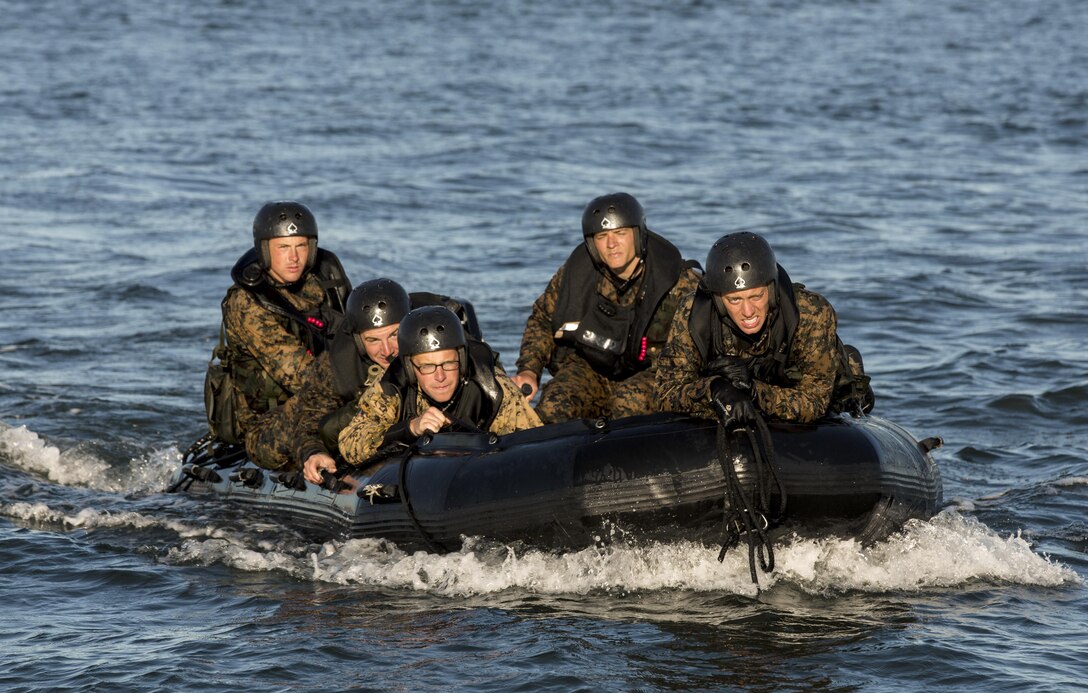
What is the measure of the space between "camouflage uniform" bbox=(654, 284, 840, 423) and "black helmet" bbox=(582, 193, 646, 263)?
125 cm

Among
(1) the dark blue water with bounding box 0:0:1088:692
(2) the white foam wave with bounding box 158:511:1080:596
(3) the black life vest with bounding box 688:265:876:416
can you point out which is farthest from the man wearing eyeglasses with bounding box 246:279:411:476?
(3) the black life vest with bounding box 688:265:876:416

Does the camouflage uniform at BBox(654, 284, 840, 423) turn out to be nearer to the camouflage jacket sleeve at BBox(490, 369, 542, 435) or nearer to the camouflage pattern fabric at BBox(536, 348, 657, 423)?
the camouflage jacket sleeve at BBox(490, 369, 542, 435)

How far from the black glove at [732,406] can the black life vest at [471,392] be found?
1.31 metres

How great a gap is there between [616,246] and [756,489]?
7.16 feet

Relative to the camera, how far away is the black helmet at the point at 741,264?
7414 millimetres

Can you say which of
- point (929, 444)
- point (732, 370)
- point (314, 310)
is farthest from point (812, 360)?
point (314, 310)

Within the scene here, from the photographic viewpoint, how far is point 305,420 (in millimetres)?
9086

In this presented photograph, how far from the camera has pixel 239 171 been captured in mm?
22109

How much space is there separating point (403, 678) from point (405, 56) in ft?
89.9

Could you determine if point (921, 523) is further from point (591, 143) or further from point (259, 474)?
point (591, 143)

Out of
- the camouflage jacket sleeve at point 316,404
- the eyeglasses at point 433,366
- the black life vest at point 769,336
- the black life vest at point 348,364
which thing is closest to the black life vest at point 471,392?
the eyeglasses at point 433,366

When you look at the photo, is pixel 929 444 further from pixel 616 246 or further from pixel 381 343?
pixel 381 343

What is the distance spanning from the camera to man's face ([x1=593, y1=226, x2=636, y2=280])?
9062 millimetres

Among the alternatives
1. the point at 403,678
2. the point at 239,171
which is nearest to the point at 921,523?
the point at 403,678
